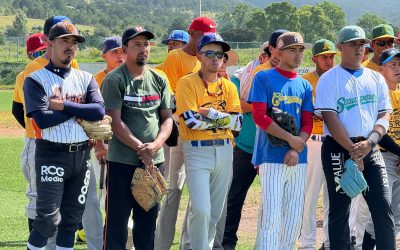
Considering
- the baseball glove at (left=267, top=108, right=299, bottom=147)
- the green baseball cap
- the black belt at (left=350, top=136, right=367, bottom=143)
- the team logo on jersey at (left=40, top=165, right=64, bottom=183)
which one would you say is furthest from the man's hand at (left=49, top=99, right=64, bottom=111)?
the green baseball cap

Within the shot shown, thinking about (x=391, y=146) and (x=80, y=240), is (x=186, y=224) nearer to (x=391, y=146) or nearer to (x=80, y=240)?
(x=80, y=240)

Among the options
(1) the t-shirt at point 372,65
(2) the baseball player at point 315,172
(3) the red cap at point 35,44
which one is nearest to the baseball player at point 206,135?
(2) the baseball player at point 315,172

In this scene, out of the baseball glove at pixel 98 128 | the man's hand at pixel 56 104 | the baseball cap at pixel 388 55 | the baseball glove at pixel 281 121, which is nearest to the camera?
the man's hand at pixel 56 104

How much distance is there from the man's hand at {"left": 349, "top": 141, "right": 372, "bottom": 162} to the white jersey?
7.91 feet

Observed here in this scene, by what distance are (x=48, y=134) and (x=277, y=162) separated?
2.08 metres

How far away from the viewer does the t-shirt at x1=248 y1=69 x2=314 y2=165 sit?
22.7ft

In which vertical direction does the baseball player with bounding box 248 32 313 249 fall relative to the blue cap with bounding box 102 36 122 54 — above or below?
below

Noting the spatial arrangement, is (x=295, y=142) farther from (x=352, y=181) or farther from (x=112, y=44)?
(x=112, y=44)

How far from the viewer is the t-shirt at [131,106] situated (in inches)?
263

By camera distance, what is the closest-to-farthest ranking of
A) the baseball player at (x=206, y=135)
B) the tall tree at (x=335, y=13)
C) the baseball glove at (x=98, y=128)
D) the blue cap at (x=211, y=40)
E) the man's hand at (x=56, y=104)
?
1. the man's hand at (x=56, y=104)
2. the baseball glove at (x=98, y=128)
3. the baseball player at (x=206, y=135)
4. the blue cap at (x=211, y=40)
5. the tall tree at (x=335, y=13)

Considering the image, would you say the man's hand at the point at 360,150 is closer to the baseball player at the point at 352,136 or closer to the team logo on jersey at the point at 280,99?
the baseball player at the point at 352,136

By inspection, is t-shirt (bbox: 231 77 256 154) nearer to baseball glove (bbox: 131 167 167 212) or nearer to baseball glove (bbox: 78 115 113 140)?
baseball glove (bbox: 131 167 167 212)

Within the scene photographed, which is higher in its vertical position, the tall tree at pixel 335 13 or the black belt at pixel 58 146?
the black belt at pixel 58 146

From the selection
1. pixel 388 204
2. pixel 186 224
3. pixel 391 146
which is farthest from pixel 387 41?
pixel 186 224
